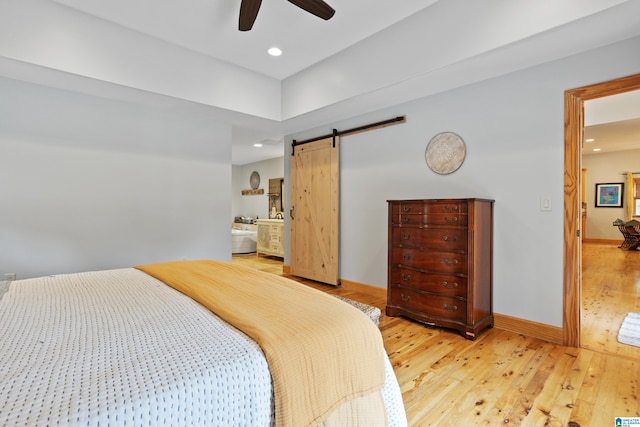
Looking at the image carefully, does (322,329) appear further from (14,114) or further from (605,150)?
(605,150)

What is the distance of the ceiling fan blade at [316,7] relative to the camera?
6.93 feet

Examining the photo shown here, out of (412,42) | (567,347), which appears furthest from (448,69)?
(567,347)

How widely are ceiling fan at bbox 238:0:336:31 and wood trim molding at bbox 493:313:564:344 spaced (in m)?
2.89

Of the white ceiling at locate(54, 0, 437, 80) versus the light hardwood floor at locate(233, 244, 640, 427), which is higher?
the white ceiling at locate(54, 0, 437, 80)

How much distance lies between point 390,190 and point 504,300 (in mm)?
1561

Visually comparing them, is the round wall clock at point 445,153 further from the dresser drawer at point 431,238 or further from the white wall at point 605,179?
the white wall at point 605,179

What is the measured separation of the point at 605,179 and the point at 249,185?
9563mm

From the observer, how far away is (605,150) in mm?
7914

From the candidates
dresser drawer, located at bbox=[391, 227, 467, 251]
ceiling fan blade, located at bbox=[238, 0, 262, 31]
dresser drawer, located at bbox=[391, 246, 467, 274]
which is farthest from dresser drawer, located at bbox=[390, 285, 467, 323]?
ceiling fan blade, located at bbox=[238, 0, 262, 31]

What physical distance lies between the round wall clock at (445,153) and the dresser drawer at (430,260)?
88 centimetres

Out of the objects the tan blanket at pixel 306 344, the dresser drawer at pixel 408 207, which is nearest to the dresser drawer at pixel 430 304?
the dresser drawer at pixel 408 207

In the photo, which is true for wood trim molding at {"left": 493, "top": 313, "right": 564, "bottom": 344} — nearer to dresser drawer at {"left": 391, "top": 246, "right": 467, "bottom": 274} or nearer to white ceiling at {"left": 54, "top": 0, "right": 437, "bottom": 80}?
dresser drawer at {"left": 391, "top": 246, "right": 467, "bottom": 274}

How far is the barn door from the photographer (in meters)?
4.11

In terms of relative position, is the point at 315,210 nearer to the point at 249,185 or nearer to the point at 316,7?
the point at 316,7
